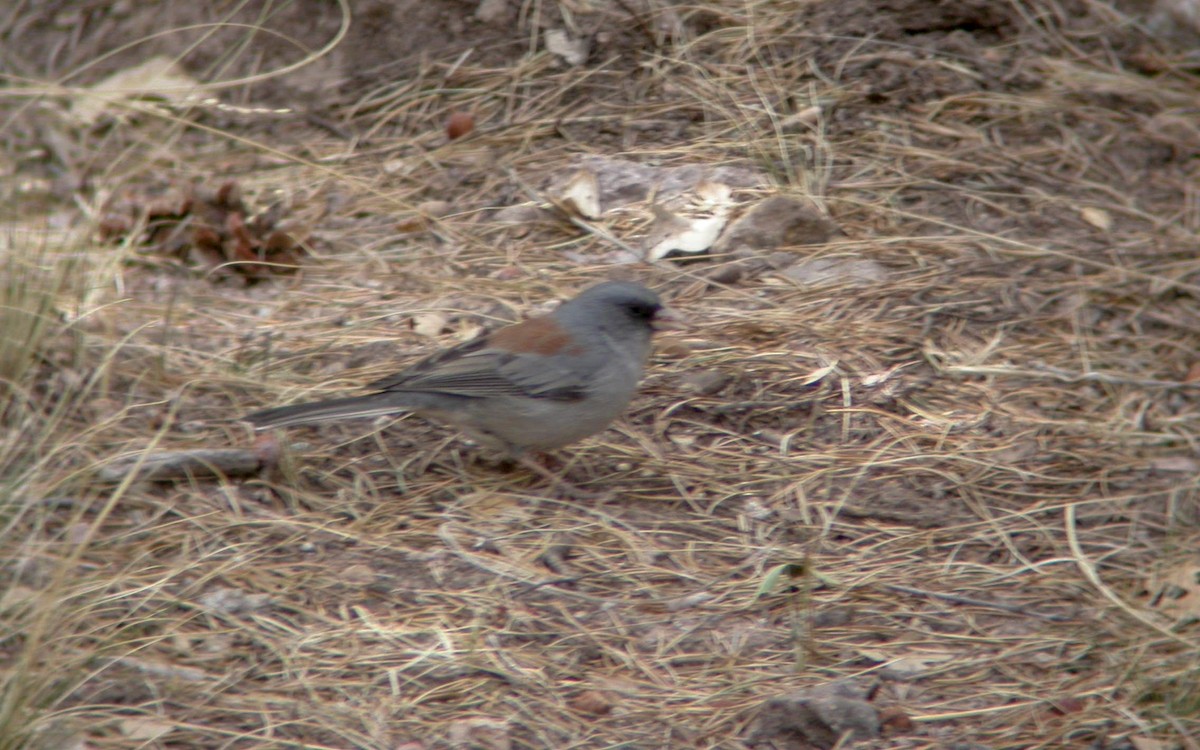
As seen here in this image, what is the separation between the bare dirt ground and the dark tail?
175mm

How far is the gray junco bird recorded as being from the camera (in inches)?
148

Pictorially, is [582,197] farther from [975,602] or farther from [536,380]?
[975,602]

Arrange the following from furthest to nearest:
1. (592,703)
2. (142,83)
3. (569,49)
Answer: (142,83) → (569,49) → (592,703)

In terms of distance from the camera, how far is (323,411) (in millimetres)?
3596

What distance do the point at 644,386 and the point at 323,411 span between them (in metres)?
1.14

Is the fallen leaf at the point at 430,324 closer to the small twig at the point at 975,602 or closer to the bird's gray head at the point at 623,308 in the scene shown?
the bird's gray head at the point at 623,308

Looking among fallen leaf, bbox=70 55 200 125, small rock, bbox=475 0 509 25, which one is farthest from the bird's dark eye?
fallen leaf, bbox=70 55 200 125

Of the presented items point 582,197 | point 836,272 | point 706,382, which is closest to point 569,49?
point 582,197

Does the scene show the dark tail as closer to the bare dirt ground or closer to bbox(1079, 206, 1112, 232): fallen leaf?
the bare dirt ground

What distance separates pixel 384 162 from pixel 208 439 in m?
1.84

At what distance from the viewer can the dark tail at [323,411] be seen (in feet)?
11.7

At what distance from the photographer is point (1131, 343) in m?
4.34

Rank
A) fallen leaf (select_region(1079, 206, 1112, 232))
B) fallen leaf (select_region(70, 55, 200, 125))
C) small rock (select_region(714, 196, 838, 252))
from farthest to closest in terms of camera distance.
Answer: fallen leaf (select_region(70, 55, 200, 125)) < fallen leaf (select_region(1079, 206, 1112, 232)) < small rock (select_region(714, 196, 838, 252))

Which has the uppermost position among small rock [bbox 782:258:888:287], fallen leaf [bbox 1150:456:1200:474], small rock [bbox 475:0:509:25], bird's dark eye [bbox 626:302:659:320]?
small rock [bbox 475:0:509:25]
